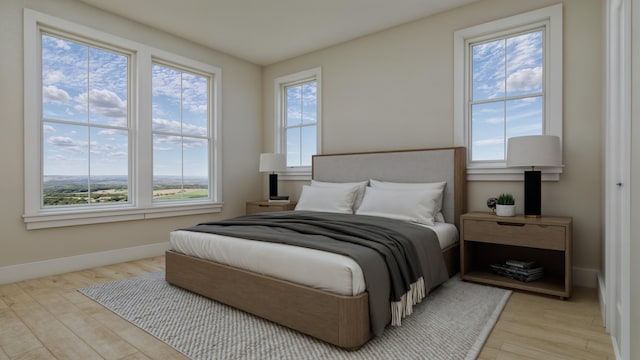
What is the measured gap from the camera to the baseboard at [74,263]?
318cm

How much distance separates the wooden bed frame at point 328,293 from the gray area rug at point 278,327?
8cm

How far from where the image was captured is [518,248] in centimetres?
332

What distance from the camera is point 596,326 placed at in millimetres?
2189

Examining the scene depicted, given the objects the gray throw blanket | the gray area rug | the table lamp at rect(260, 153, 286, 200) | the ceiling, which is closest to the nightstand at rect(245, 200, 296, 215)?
the table lamp at rect(260, 153, 286, 200)

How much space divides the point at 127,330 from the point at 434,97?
3506 millimetres

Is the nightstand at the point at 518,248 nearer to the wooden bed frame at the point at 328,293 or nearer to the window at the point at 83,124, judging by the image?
the wooden bed frame at the point at 328,293

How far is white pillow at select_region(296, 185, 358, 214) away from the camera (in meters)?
3.82

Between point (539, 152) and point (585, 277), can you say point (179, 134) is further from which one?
point (585, 277)

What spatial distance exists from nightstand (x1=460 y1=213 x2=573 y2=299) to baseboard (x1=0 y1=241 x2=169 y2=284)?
349 centimetres

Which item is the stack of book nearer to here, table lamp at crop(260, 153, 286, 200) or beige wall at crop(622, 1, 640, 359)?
beige wall at crop(622, 1, 640, 359)

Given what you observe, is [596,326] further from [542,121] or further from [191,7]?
[191,7]

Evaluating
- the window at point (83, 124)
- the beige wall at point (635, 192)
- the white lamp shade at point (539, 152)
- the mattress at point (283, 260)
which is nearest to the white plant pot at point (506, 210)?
the white lamp shade at point (539, 152)

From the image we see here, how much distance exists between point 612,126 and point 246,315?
2.66 meters

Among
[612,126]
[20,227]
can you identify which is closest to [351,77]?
[612,126]
